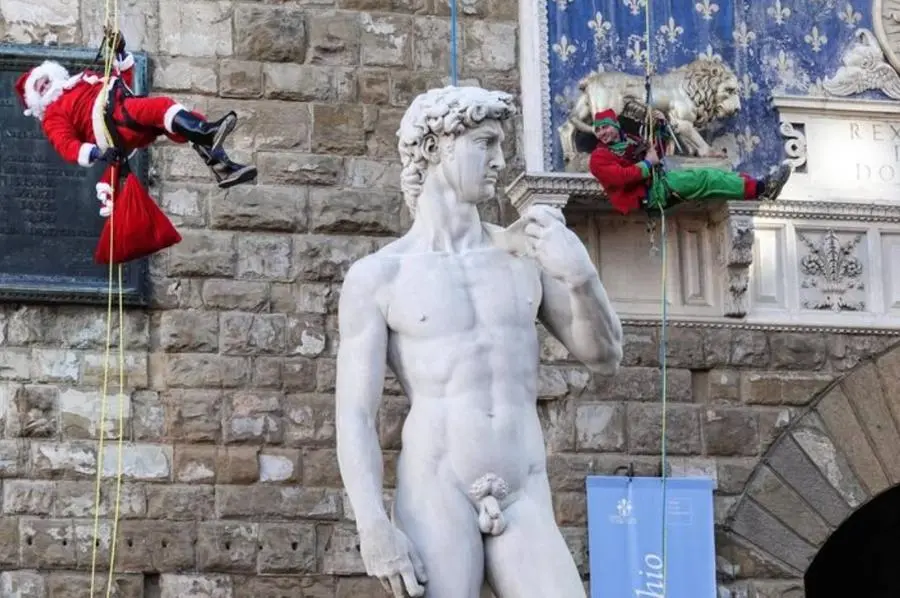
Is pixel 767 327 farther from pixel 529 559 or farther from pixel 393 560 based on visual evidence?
pixel 393 560

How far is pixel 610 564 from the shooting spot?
11.9 meters

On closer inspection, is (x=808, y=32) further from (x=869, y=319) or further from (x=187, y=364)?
(x=187, y=364)

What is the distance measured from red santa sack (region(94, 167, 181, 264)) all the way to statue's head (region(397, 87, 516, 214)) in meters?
2.26

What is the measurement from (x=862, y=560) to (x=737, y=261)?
337 centimetres

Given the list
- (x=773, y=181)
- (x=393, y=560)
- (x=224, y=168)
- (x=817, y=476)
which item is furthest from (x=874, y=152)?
(x=393, y=560)

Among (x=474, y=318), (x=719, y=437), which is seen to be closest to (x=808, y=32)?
(x=719, y=437)

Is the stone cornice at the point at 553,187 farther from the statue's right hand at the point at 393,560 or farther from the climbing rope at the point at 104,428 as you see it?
the statue's right hand at the point at 393,560

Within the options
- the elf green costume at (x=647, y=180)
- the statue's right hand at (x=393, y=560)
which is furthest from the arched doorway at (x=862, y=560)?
the statue's right hand at (x=393, y=560)

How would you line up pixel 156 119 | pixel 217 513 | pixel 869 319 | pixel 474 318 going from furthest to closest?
pixel 869 319, pixel 217 513, pixel 156 119, pixel 474 318

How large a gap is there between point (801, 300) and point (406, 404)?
6.82 feet

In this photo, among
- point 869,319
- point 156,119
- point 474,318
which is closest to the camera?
point 474,318

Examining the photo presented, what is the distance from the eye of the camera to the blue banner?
11883mm

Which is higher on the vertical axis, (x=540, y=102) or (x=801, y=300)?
(x=540, y=102)

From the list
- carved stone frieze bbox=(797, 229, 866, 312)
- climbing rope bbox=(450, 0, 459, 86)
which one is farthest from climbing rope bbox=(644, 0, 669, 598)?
climbing rope bbox=(450, 0, 459, 86)
